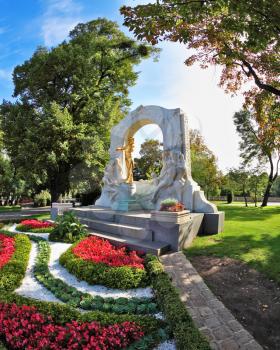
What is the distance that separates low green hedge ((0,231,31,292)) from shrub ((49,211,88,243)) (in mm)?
1362

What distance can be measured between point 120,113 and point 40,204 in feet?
54.0

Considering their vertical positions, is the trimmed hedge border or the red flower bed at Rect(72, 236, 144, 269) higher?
the red flower bed at Rect(72, 236, 144, 269)

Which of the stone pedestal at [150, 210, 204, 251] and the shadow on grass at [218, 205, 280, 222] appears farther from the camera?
the shadow on grass at [218, 205, 280, 222]

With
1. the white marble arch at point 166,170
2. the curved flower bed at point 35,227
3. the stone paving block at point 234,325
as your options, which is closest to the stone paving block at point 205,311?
the stone paving block at point 234,325

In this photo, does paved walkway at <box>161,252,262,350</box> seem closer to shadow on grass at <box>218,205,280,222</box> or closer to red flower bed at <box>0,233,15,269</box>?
red flower bed at <box>0,233,15,269</box>

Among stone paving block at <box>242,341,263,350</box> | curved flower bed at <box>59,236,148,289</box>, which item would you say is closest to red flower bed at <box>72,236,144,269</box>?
curved flower bed at <box>59,236,148,289</box>

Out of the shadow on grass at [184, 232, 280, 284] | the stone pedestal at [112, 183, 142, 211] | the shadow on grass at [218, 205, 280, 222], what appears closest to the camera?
the shadow on grass at [184, 232, 280, 284]

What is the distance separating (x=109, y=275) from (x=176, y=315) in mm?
2336

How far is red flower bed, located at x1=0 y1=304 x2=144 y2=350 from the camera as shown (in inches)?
149

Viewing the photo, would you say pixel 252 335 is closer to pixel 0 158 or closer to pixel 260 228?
pixel 260 228

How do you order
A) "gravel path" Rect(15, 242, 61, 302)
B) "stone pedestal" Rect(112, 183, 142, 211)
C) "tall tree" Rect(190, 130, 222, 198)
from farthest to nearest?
"tall tree" Rect(190, 130, 222, 198) → "stone pedestal" Rect(112, 183, 142, 211) → "gravel path" Rect(15, 242, 61, 302)

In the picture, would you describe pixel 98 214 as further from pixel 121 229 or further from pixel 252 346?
pixel 252 346

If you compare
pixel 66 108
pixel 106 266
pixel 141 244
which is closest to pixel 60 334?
pixel 106 266

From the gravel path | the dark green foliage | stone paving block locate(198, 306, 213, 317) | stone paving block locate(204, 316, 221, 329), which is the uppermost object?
the dark green foliage
